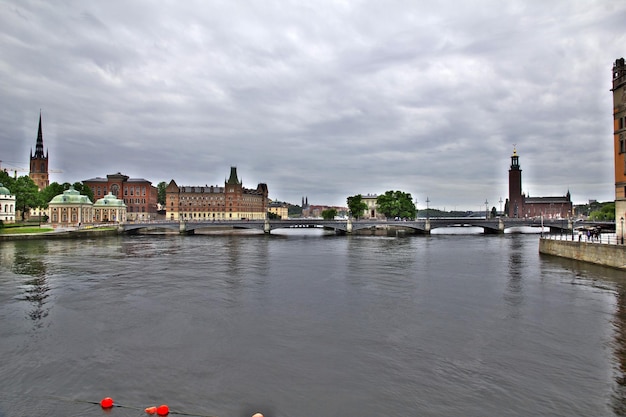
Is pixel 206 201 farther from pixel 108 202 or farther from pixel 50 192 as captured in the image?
pixel 50 192

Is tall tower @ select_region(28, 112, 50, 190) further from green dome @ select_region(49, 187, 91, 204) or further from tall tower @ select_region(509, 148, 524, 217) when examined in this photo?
tall tower @ select_region(509, 148, 524, 217)

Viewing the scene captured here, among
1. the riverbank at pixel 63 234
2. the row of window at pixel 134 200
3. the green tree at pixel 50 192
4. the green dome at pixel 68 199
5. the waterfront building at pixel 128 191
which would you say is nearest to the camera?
the riverbank at pixel 63 234

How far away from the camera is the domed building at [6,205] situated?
90.5 m

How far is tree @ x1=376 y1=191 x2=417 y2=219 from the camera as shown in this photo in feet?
402

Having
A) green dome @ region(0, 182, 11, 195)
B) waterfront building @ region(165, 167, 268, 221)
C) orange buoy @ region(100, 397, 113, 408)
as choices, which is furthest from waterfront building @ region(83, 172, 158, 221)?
orange buoy @ region(100, 397, 113, 408)

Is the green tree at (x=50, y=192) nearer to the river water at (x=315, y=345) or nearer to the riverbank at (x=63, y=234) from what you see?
the riverbank at (x=63, y=234)

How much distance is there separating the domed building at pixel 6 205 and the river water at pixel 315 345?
73.7m

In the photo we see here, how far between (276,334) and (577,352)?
11.9 m

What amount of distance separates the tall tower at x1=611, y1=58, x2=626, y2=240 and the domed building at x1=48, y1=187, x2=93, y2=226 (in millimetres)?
107273

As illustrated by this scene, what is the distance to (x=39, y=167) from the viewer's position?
15488 cm

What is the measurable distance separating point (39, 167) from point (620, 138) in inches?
6995

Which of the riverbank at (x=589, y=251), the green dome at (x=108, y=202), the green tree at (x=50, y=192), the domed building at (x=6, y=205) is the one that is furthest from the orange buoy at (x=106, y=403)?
the green dome at (x=108, y=202)

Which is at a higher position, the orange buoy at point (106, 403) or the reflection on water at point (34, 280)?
the reflection on water at point (34, 280)

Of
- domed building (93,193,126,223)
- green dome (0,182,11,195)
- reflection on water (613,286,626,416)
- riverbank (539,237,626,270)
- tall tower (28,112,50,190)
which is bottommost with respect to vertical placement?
reflection on water (613,286,626,416)
